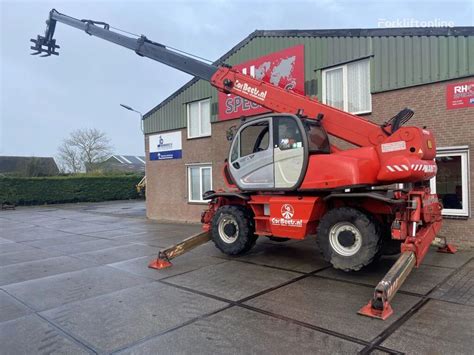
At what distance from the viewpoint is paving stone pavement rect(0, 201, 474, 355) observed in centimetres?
399

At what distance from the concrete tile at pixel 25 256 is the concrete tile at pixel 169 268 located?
91.5 inches

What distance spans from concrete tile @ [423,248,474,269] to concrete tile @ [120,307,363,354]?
13.5ft

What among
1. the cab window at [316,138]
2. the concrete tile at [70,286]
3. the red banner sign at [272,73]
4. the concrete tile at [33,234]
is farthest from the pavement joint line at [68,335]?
the red banner sign at [272,73]

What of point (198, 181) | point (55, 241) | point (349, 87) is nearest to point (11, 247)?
point (55, 241)

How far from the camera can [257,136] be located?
765 centimetres

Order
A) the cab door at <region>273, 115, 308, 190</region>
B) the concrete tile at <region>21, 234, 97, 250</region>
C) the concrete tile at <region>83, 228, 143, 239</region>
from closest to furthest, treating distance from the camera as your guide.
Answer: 1. the cab door at <region>273, 115, 308, 190</region>
2. the concrete tile at <region>21, 234, 97, 250</region>
3. the concrete tile at <region>83, 228, 143, 239</region>

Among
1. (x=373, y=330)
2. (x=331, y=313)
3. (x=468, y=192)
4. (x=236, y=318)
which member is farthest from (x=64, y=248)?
(x=468, y=192)

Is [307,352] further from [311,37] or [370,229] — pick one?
[311,37]

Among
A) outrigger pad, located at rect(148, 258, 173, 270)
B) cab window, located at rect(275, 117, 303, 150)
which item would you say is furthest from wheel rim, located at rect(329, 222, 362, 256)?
outrigger pad, located at rect(148, 258, 173, 270)

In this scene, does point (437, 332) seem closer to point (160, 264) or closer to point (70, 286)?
point (160, 264)

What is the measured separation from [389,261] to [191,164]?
897 centimetres

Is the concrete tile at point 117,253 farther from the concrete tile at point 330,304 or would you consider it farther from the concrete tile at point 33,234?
the concrete tile at point 330,304

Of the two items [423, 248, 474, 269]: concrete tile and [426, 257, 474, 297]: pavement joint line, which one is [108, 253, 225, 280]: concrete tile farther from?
[423, 248, 474, 269]: concrete tile

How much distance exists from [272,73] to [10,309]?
30.4 ft
